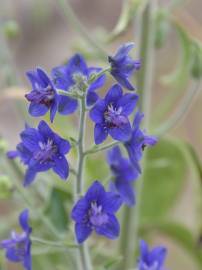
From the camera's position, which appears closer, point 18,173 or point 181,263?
point 18,173

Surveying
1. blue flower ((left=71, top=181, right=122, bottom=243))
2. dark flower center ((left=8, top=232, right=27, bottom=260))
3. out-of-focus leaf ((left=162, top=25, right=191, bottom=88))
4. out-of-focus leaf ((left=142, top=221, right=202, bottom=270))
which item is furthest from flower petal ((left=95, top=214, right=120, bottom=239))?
out-of-focus leaf ((left=142, top=221, right=202, bottom=270))

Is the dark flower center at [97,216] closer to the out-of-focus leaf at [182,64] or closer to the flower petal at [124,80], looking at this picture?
the flower petal at [124,80]

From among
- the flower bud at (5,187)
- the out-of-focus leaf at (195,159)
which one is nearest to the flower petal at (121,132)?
the flower bud at (5,187)

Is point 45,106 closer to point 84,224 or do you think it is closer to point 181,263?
point 84,224

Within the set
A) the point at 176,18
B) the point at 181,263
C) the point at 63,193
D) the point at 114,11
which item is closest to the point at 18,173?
the point at 63,193

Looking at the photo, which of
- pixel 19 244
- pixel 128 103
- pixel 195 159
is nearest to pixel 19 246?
pixel 19 244

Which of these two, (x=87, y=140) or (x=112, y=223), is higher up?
(x=87, y=140)

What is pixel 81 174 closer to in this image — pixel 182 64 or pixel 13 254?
pixel 13 254
